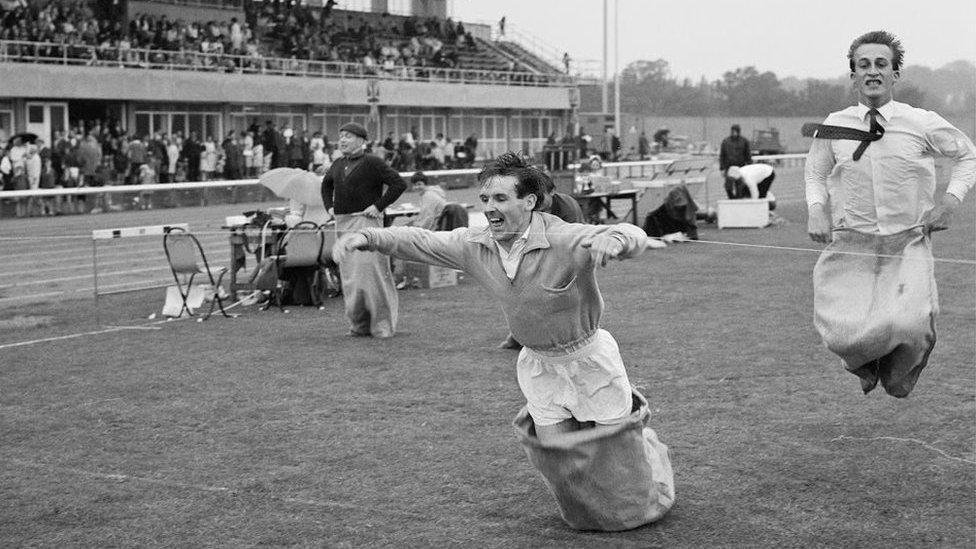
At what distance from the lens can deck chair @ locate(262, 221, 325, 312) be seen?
15.7 m

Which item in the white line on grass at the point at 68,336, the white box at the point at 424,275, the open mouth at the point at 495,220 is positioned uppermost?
the open mouth at the point at 495,220

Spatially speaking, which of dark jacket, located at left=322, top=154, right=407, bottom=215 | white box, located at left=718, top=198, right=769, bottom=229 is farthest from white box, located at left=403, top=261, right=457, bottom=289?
white box, located at left=718, top=198, right=769, bottom=229

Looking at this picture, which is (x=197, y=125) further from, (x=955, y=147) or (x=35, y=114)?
(x=955, y=147)

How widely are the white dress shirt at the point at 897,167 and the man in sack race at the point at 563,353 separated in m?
1.65

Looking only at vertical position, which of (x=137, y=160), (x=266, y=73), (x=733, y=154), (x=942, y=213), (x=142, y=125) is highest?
(x=266, y=73)

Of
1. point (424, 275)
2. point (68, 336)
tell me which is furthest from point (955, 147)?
point (424, 275)

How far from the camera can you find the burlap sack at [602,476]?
6461 millimetres

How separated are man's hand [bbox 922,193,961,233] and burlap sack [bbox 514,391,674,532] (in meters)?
1.90

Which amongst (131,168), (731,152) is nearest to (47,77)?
(131,168)

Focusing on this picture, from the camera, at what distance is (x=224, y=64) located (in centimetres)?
4281

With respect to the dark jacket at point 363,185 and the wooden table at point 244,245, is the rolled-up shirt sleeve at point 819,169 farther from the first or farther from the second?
the wooden table at point 244,245

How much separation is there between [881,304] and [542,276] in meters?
1.98

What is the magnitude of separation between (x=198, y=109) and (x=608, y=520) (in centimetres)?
3853

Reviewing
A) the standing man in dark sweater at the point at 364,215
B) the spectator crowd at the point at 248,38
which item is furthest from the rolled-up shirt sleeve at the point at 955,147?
the spectator crowd at the point at 248,38
